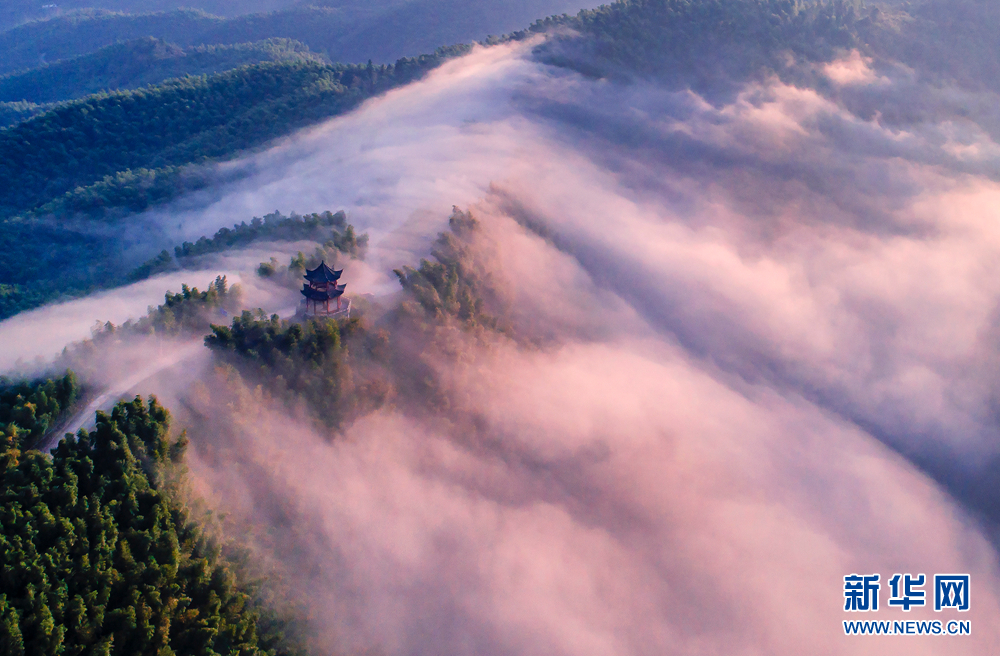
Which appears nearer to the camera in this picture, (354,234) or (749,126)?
(354,234)

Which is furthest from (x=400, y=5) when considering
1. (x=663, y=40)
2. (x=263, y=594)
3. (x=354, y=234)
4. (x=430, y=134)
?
(x=263, y=594)

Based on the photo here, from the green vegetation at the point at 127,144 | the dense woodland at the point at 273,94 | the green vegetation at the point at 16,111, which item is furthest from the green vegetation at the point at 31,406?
the green vegetation at the point at 16,111

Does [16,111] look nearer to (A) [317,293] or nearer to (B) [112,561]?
(A) [317,293]

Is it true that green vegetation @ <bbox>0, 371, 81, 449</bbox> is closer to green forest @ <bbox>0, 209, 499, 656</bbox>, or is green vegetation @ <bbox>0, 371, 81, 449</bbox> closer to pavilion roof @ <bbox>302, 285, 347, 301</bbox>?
green forest @ <bbox>0, 209, 499, 656</bbox>

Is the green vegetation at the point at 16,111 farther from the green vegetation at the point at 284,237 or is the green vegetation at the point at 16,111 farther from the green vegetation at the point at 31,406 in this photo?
the green vegetation at the point at 31,406

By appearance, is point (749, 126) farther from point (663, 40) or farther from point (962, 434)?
point (962, 434)

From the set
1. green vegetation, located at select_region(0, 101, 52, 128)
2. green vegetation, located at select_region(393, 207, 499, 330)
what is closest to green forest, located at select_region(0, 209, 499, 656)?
green vegetation, located at select_region(393, 207, 499, 330)
